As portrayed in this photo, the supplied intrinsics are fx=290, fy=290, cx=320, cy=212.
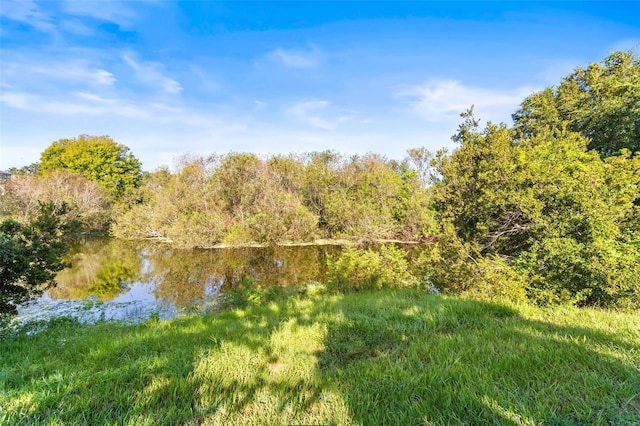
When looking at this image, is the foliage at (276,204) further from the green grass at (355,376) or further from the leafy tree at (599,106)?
the green grass at (355,376)

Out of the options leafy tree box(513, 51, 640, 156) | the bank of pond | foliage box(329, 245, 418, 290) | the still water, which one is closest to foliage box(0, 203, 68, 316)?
the bank of pond

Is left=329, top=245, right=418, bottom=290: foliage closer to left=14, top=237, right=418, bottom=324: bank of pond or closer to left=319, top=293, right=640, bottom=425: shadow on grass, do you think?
left=14, top=237, right=418, bottom=324: bank of pond

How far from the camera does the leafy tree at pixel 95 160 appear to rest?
3177 cm

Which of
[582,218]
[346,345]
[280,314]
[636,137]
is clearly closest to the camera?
[346,345]

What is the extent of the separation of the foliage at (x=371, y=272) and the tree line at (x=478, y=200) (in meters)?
0.29

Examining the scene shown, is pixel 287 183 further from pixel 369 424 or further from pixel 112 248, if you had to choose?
pixel 369 424

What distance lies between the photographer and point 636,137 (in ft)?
34.1

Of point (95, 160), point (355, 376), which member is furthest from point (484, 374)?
point (95, 160)

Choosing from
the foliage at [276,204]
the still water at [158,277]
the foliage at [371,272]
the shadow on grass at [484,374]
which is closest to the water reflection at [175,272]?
the still water at [158,277]

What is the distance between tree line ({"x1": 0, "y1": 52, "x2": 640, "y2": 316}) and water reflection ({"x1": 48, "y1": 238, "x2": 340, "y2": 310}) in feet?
6.37

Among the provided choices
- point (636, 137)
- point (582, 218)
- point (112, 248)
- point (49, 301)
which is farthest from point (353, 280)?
point (112, 248)

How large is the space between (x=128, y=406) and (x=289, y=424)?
1.12 meters

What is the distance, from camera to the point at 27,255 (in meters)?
5.58

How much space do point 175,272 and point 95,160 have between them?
2984cm
